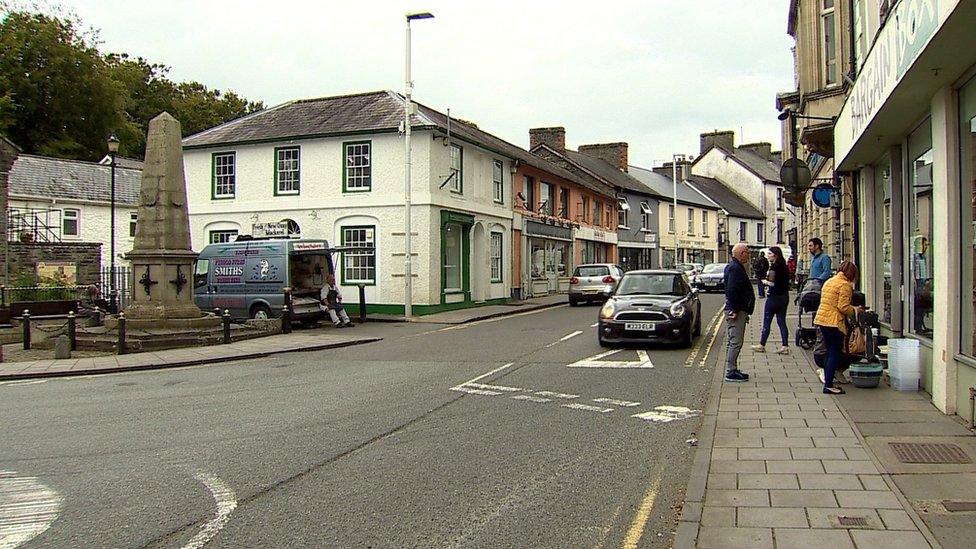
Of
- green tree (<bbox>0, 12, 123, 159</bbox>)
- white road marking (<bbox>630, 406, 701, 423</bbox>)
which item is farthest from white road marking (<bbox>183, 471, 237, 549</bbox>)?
green tree (<bbox>0, 12, 123, 159</bbox>)

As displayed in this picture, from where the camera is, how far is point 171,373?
42.7 ft

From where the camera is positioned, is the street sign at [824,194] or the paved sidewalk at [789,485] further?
the street sign at [824,194]

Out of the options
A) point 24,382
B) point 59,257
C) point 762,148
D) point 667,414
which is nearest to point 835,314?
point 667,414

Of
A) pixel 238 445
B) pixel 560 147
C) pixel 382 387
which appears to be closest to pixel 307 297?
pixel 382 387

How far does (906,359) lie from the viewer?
9.01m

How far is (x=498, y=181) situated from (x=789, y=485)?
25224 mm

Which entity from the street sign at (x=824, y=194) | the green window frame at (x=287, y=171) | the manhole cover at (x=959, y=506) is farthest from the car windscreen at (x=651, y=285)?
the green window frame at (x=287, y=171)

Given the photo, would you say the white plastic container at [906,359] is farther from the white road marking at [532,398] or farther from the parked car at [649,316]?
the parked car at [649,316]

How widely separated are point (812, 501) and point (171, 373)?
10889 mm

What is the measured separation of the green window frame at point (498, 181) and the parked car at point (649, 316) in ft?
48.5

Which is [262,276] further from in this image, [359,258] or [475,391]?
[475,391]

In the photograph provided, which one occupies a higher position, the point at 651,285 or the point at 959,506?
the point at 651,285

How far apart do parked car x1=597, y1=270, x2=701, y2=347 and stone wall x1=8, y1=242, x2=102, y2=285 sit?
64.9 ft

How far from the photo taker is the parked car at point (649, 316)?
46.3ft
